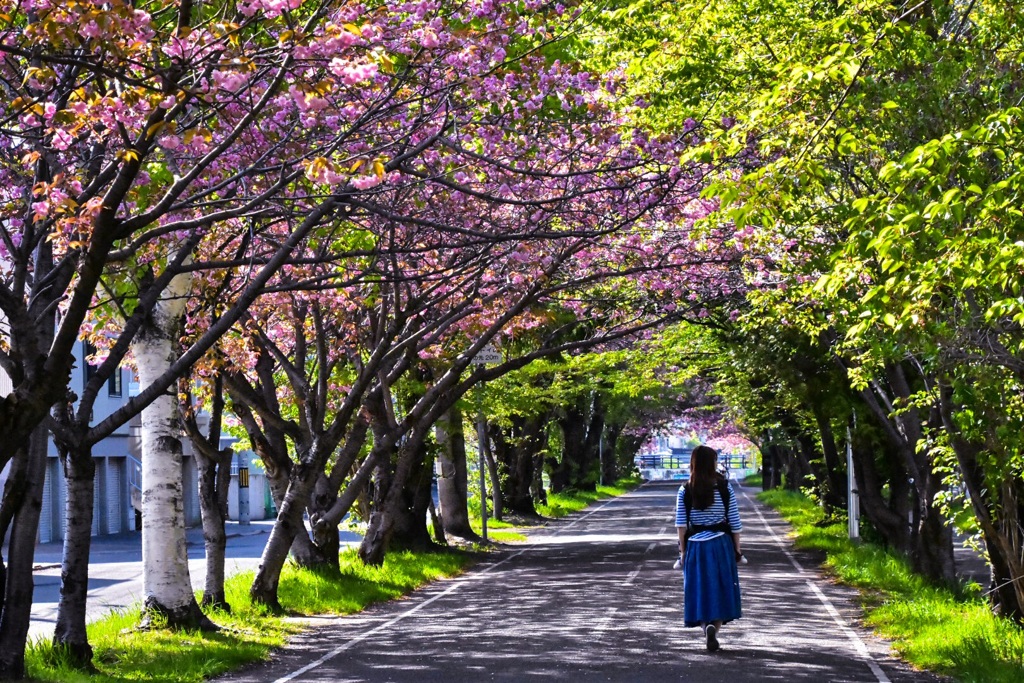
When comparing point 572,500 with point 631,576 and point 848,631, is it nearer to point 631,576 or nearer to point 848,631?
point 631,576

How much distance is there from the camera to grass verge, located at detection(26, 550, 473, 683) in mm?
11477

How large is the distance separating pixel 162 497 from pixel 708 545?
5.73m

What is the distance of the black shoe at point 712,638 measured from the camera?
40.4ft

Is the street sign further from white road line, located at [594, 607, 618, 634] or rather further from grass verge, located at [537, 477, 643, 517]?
grass verge, located at [537, 477, 643, 517]

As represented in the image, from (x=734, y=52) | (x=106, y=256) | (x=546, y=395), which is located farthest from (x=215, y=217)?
(x=546, y=395)

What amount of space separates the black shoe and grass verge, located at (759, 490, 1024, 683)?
5.62 feet

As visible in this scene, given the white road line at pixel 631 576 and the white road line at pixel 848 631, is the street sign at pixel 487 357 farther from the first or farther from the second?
the white road line at pixel 848 631

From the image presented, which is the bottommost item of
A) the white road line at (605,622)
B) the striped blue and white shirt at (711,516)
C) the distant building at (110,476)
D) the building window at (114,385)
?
the white road line at (605,622)

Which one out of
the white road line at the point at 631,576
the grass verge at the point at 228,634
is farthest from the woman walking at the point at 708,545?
the white road line at the point at 631,576

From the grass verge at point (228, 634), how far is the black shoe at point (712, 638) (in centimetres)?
420

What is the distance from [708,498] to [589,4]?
17.3 feet

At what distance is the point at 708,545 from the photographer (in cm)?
1201

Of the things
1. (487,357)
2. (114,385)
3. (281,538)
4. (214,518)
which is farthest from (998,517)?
(114,385)

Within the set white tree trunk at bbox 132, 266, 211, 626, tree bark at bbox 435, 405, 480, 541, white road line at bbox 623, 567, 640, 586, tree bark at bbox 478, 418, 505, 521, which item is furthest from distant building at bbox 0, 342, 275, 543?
white tree trunk at bbox 132, 266, 211, 626
